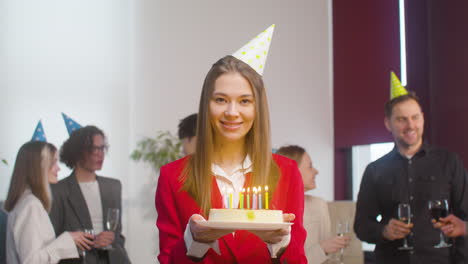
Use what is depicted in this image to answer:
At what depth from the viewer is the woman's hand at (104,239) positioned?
372 cm

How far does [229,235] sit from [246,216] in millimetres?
228

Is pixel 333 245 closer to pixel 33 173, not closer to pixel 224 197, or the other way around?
pixel 224 197

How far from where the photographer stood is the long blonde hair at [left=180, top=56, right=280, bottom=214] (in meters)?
1.85

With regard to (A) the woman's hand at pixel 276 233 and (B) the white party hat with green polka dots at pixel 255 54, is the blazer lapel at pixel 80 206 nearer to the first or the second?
(B) the white party hat with green polka dots at pixel 255 54

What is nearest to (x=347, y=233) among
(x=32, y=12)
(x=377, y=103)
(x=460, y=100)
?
(x=460, y=100)

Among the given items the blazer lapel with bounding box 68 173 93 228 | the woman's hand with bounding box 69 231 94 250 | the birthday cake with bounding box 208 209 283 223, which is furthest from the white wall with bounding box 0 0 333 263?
the birthday cake with bounding box 208 209 283 223

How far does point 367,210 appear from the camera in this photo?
3.56m

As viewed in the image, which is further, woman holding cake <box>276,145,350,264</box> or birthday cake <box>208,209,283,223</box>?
woman holding cake <box>276,145,350,264</box>

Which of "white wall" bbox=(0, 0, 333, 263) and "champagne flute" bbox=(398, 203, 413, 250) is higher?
"white wall" bbox=(0, 0, 333, 263)

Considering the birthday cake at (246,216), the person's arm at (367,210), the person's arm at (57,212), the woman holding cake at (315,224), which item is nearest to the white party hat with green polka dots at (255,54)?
the birthday cake at (246,216)

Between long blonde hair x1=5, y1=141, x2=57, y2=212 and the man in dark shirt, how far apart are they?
2103mm

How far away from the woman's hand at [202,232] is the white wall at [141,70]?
5.12 m

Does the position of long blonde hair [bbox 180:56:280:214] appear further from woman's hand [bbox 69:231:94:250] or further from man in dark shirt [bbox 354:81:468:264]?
woman's hand [bbox 69:231:94:250]

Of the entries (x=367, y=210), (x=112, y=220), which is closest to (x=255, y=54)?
(x=367, y=210)
